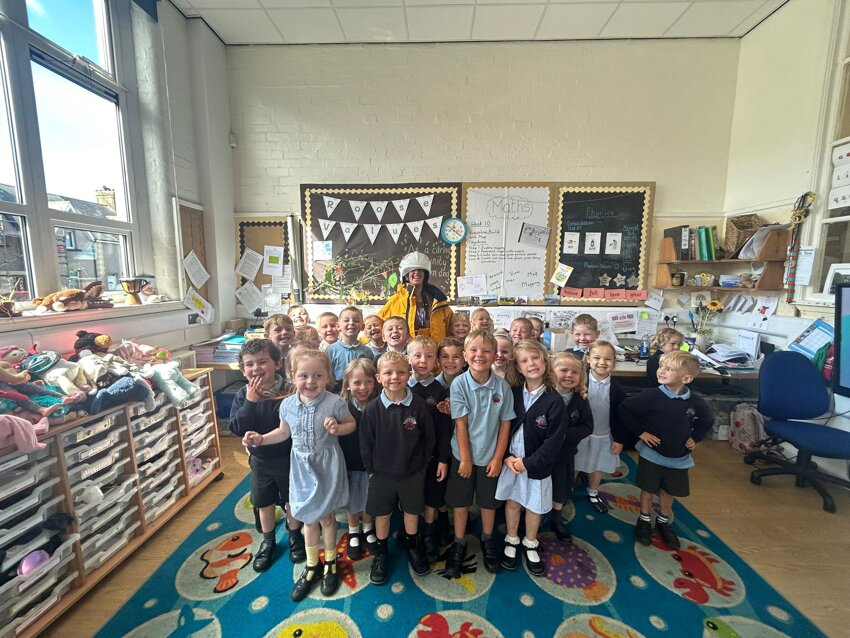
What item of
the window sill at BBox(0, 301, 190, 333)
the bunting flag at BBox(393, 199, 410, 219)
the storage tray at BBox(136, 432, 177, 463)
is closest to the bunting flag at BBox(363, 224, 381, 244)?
the bunting flag at BBox(393, 199, 410, 219)

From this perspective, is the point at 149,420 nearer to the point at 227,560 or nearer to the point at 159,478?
the point at 159,478

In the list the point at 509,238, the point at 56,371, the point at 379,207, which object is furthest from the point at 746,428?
the point at 56,371

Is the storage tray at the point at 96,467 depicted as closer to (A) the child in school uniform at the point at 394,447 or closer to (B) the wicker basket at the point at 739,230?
(A) the child in school uniform at the point at 394,447

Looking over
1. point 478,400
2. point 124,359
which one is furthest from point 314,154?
point 478,400

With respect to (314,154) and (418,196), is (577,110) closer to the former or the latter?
(418,196)

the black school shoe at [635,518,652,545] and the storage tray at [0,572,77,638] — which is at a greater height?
the storage tray at [0,572,77,638]

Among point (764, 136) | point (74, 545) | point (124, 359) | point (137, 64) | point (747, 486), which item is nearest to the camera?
point (74, 545)

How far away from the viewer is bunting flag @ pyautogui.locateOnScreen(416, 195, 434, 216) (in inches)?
132

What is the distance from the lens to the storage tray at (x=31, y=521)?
1.27 m

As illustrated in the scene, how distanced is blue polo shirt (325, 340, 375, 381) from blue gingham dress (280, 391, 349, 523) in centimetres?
55

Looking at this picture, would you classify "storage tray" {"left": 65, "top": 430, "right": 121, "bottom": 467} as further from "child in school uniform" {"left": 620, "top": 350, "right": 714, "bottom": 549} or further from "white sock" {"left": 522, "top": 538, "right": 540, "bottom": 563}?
"child in school uniform" {"left": 620, "top": 350, "right": 714, "bottom": 549}

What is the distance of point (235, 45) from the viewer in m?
3.25

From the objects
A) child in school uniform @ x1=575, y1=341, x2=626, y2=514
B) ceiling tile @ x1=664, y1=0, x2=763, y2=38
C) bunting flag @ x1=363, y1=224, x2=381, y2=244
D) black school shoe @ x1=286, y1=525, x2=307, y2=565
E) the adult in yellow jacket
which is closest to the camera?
black school shoe @ x1=286, y1=525, x2=307, y2=565

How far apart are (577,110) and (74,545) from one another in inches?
181
